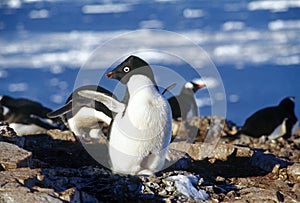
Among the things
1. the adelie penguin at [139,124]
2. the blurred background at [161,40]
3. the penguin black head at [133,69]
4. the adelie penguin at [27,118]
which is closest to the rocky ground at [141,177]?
the adelie penguin at [139,124]

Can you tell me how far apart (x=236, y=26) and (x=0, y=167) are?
25820 millimetres

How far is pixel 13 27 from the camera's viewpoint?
100ft

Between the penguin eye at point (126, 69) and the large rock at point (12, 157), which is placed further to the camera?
the penguin eye at point (126, 69)

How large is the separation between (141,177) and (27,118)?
4800 mm

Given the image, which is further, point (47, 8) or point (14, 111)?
point (47, 8)

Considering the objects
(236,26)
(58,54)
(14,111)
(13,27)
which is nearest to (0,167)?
(14,111)

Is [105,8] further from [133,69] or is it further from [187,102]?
[133,69]

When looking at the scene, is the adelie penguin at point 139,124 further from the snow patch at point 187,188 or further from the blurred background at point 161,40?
the blurred background at point 161,40

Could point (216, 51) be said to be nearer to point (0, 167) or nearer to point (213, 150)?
point (213, 150)

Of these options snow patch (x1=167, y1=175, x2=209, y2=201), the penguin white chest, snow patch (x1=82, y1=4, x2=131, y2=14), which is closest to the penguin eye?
the penguin white chest

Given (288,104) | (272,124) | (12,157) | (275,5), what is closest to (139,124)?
(12,157)

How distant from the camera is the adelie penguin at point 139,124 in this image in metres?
4.19

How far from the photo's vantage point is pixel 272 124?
29.4 ft

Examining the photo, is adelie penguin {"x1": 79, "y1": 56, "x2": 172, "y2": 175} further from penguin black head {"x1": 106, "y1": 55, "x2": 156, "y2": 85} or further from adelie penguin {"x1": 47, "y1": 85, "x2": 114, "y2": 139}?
adelie penguin {"x1": 47, "y1": 85, "x2": 114, "y2": 139}
